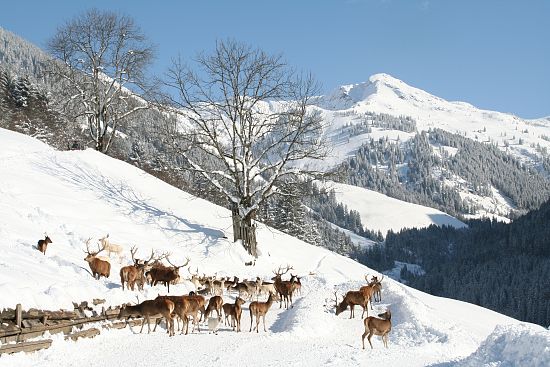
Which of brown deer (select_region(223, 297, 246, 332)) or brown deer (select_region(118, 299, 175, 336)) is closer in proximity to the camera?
brown deer (select_region(118, 299, 175, 336))

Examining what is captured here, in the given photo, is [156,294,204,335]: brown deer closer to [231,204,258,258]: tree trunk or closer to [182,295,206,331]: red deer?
[182,295,206,331]: red deer

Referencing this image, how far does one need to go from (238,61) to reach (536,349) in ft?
74.9

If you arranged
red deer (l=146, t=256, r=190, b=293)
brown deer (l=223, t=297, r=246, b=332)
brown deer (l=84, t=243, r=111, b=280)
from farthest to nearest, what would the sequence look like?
red deer (l=146, t=256, r=190, b=293)
brown deer (l=84, t=243, r=111, b=280)
brown deer (l=223, t=297, r=246, b=332)

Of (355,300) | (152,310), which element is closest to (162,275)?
(152,310)

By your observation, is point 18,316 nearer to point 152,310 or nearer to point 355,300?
point 152,310

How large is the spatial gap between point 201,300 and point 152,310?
152 cm

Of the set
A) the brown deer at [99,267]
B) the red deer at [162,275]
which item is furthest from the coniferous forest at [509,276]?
the brown deer at [99,267]

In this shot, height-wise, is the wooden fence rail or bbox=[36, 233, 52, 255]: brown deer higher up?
bbox=[36, 233, 52, 255]: brown deer

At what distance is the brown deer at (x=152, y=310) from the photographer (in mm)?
13195

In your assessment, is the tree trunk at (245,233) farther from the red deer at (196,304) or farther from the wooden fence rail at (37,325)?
the wooden fence rail at (37,325)

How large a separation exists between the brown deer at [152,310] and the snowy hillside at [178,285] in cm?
46

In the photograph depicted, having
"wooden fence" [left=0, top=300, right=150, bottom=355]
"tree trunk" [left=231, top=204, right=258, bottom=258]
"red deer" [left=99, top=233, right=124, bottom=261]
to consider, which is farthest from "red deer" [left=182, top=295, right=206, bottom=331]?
"tree trunk" [left=231, top=204, right=258, bottom=258]

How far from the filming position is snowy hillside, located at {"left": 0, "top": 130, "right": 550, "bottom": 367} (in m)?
11.1

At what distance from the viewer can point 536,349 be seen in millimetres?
8188
